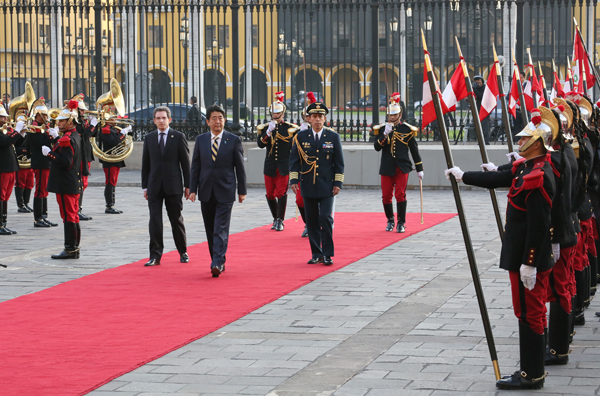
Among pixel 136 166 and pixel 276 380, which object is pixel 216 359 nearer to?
pixel 276 380

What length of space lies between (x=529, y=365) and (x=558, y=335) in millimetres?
627

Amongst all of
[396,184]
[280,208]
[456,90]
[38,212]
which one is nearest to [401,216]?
[396,184]

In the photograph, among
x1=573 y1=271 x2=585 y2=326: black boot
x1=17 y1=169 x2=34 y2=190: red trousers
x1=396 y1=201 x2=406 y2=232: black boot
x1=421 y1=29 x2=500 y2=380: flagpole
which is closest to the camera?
x1=421 y1=29 x2=500 y2=380: flagpole

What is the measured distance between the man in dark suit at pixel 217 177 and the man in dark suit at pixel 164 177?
0.51 metres

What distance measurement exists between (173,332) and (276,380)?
1570 millimetres

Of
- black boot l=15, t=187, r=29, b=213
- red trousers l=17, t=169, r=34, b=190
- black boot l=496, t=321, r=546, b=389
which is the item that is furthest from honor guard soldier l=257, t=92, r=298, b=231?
black boot l=496, t=321, r=546, b=389

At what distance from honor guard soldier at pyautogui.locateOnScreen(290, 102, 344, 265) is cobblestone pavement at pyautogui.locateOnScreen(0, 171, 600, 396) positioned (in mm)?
452

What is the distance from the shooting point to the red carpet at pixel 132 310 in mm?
6000

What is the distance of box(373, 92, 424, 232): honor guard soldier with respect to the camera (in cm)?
1274

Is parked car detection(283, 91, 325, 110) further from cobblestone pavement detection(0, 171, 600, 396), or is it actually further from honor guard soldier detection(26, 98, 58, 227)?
cobblestone pavement detection(0, 171, 600, 396)

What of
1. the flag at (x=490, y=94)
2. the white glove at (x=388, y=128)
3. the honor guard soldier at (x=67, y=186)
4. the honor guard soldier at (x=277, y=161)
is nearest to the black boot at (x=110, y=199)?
the honor guard soldier at (x=277, y=161)

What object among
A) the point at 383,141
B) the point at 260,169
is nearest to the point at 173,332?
the point at 383,141

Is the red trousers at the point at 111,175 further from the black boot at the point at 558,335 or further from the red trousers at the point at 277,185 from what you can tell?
the black boot at the point at 558,335

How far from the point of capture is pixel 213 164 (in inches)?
382
